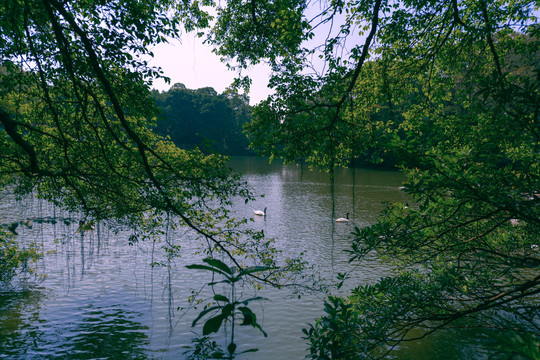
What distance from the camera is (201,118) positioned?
94.0 metres

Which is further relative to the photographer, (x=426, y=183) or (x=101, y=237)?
(x=101, y=237)

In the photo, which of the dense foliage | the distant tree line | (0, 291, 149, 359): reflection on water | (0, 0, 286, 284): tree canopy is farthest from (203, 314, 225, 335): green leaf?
the distant tree line

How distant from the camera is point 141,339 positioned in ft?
33.2

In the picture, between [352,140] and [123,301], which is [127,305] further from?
[352,140]

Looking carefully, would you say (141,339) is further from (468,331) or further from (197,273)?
(468,331)

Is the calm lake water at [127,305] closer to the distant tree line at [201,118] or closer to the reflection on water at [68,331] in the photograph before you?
the reflection on water at [68,331]

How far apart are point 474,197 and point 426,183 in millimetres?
575

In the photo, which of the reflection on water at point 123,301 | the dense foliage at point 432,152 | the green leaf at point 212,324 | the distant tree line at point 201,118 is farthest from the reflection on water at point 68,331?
the distant tree line at point 201,118

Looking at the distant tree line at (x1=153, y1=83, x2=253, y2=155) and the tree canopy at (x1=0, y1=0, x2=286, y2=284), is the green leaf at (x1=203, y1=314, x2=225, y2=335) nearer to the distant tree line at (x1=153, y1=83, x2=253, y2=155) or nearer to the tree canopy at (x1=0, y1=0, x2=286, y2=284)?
the tree canopy at (x1=0, y1=0, x2=286, y2=284)

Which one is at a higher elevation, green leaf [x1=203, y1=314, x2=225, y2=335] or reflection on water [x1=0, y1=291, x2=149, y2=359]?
green leaf [x1=203, y1=314, x2=225, y2=335]

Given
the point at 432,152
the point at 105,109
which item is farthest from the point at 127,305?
the point at 432,152

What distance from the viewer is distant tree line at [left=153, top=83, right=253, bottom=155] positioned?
8975 cm

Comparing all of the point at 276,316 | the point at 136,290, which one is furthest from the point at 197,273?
the point at 276,316

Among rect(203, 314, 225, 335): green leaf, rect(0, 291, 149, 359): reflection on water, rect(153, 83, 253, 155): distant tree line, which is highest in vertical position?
rect(153, 83, 253, 155): distant tree line
